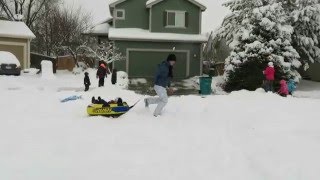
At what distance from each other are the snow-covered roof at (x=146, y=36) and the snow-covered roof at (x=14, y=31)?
628 centimetres

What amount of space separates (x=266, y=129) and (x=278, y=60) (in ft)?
48.1

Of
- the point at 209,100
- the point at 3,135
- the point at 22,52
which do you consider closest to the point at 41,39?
the point at 22,52

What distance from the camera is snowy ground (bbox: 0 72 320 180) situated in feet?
21.3

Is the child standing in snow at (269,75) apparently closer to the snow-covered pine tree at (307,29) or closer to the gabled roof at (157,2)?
the snow-covered pine tree at (307,29)

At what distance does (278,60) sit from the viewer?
23188mm

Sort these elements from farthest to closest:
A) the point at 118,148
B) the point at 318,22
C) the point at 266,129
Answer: the point at 318,22, the point at 266,129, the point at 118,148

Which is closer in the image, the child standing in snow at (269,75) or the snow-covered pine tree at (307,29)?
the child standing in snow at (269,75)

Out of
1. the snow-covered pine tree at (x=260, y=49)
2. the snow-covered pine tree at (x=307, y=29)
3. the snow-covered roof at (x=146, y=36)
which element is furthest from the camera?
the snow-covered roof at (x=146, y=36)

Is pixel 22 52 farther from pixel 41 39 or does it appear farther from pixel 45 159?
pixel 45 159

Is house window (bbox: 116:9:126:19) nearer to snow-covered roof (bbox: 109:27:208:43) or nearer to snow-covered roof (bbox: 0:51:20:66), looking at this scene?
snow-covered roof (bbox: 109:27:208:43)

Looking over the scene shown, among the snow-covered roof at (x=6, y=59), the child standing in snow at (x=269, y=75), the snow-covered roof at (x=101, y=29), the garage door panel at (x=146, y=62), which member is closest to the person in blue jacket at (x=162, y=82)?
the child standing in snow at (x=269, y=75)

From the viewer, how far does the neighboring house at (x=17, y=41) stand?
3148 centimetres

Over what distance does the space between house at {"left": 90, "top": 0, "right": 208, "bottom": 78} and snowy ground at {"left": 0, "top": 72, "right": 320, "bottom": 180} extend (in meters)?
19.5

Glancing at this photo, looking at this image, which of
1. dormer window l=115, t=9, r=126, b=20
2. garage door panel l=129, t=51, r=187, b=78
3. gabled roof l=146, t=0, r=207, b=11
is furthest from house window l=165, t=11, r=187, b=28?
dormer window l=115, t=9, r=126, b=20
